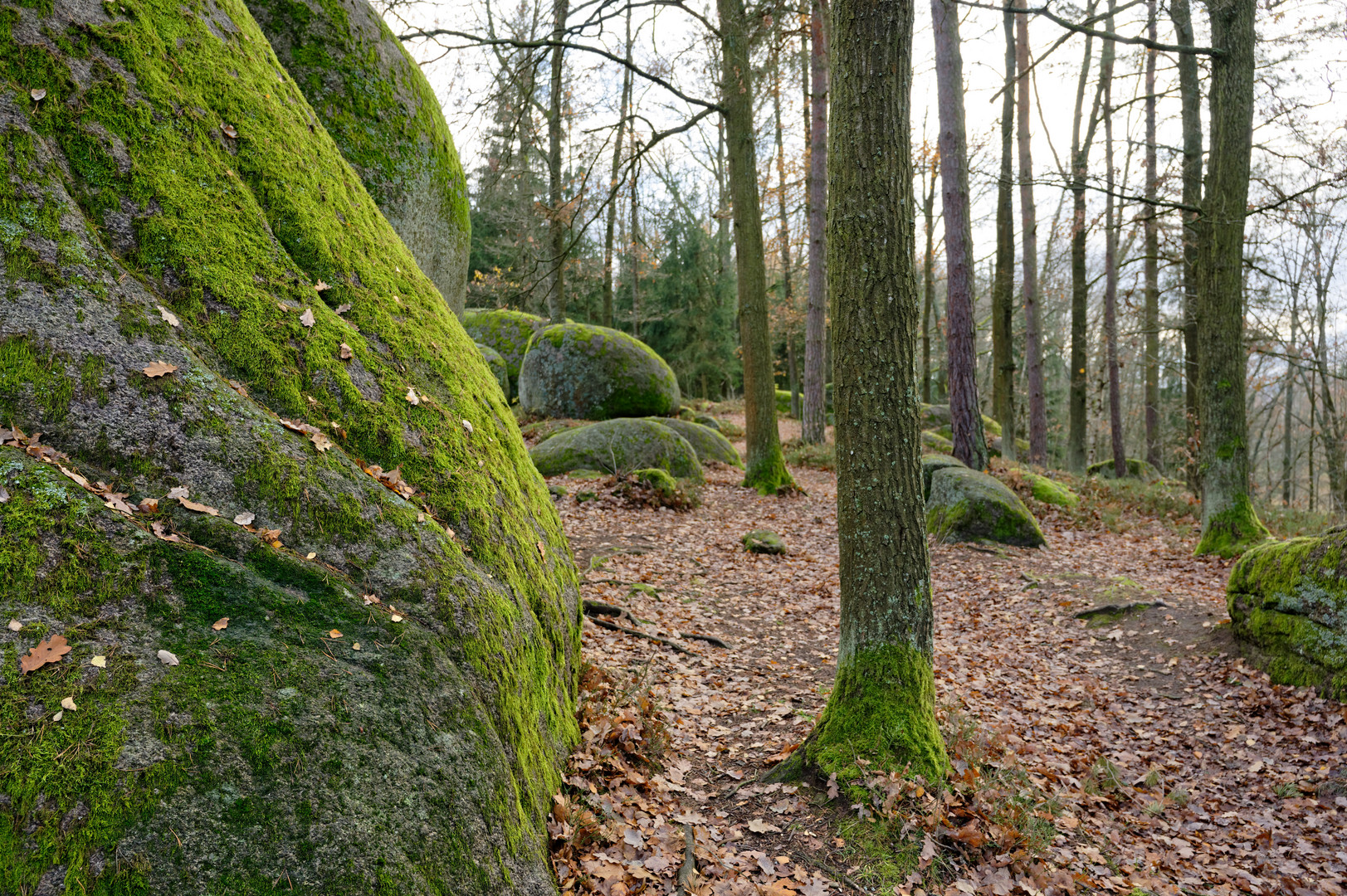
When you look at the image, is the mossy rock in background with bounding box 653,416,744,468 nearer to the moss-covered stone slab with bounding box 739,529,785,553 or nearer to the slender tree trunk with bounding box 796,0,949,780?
the moss-covered stone slab with bounding box 739,529,785,553

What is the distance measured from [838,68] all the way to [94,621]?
4034 mm

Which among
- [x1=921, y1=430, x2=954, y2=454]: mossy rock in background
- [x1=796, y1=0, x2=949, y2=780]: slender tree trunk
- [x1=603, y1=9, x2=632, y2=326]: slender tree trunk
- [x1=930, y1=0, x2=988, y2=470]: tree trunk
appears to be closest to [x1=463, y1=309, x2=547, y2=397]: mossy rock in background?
[x1=603, y1=9, x2=632, y2=326]: slender tree trunk

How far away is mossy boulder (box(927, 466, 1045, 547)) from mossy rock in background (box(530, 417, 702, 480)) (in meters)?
4.03

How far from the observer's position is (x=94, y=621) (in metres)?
2.12

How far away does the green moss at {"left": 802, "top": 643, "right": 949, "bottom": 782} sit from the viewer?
369 centimetres

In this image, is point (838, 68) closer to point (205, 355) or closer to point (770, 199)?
point (205, 355)

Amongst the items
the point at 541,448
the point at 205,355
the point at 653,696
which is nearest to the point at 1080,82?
the point at 541,448

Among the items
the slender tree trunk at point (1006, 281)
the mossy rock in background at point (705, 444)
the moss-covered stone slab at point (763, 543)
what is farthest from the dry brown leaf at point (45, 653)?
the slender tree trunk at point (1006, 281)

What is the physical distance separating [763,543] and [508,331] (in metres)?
13.3

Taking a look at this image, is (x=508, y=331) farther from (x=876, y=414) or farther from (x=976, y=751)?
(x=976, y=751)

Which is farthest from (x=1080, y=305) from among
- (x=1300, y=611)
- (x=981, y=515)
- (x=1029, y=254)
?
(x=1300, y=611)

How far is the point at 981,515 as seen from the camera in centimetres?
975

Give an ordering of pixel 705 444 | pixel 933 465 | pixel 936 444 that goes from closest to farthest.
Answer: pixel 933 465, pixel 705 444, pixel 936 444

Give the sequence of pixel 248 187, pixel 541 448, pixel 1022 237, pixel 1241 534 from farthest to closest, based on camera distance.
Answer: pixel 1022 237
pixel 541 448
pixel 1241 534
pixel 248 187
